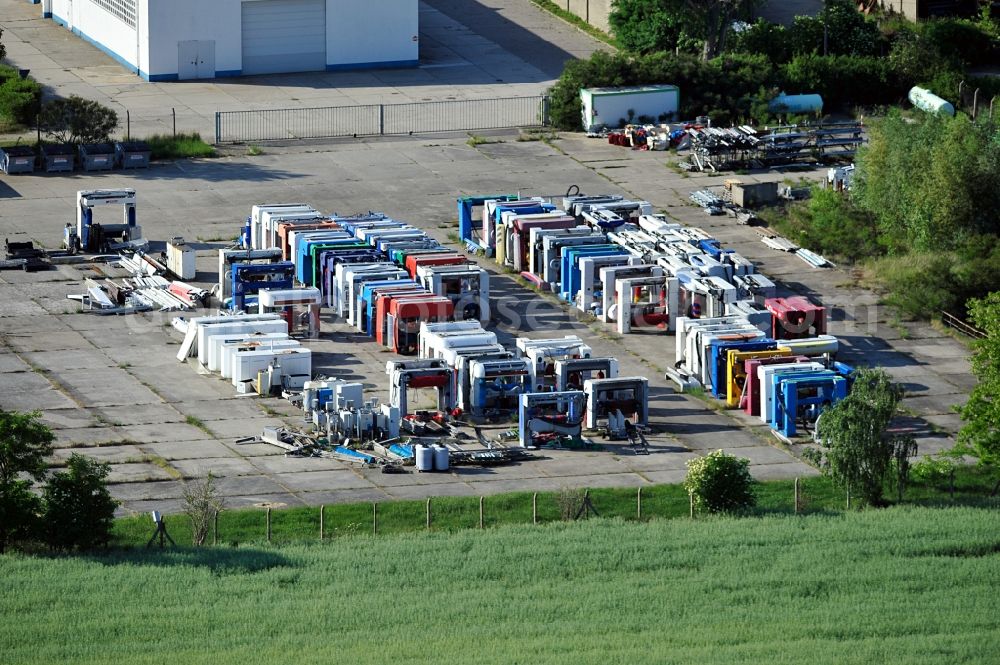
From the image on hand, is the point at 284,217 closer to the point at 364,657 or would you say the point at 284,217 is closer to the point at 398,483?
the point at 398,483

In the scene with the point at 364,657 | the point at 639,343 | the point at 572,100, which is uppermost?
the point at 572,100

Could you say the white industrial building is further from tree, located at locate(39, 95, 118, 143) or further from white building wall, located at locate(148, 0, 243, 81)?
tree, located at locate(39, 95, 118, 143)

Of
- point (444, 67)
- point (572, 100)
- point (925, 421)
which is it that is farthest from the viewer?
point (444, 67)

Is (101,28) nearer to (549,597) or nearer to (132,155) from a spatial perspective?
(132,155)

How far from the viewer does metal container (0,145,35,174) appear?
66.0 meters

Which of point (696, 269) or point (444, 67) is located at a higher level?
point (444, 67)

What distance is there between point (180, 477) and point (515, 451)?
6.90m

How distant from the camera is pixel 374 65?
81.7 m

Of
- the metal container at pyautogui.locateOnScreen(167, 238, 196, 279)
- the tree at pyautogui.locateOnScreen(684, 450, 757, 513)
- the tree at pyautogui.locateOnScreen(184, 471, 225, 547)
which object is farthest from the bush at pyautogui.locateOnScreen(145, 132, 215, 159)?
the tree at pyautogui.locateOnScreen(684, 450, 757, 513)

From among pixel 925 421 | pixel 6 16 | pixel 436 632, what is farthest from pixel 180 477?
pixel 6 16

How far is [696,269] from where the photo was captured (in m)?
53.9

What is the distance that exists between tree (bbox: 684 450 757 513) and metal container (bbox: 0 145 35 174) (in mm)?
31430

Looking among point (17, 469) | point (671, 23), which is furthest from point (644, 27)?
point (17, 469)

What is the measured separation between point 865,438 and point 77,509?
48.9 ft
